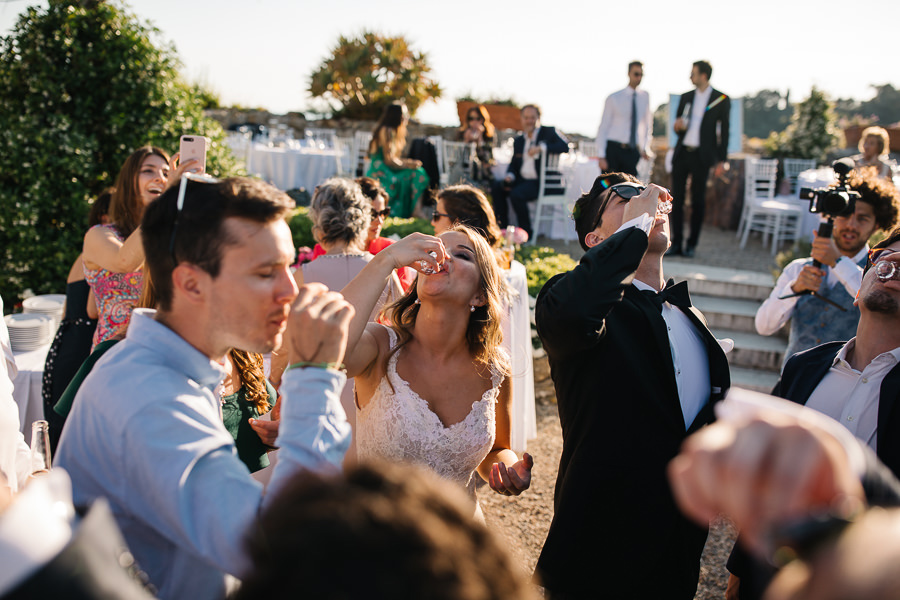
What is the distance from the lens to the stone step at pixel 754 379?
5.91m

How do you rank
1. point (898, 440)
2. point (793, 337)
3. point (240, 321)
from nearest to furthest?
point (240, 321), point (898, 440), point (793, 337)

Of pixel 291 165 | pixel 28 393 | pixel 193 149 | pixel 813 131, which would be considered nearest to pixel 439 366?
pixel 193 149

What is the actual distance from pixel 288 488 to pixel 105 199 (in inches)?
142

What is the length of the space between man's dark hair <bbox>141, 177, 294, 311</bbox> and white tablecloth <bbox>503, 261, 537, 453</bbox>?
2931mm

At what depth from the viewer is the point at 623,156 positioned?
345 inches

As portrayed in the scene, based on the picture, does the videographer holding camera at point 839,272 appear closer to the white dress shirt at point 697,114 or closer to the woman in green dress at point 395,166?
the white dress shirt at point 697,114

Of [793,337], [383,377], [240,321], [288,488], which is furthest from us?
[793,337]

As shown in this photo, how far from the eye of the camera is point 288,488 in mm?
825

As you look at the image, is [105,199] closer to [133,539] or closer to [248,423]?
[248,423]

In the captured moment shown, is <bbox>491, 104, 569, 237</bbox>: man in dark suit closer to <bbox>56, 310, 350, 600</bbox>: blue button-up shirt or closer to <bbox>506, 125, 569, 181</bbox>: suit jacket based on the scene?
<bbox>506, 125, 569, 181</bbox>: suit jacket

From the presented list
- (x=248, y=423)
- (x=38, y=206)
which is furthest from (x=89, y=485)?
(x=38, y=206)

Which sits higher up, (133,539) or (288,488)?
(288,488)

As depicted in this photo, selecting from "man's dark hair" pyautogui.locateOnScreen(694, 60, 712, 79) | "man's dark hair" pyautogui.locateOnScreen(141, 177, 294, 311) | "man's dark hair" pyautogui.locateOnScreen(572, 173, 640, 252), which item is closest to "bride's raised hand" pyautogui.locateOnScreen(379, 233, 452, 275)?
"man's dark hair" pyautogui.locateOnScreen(572, 173, 640, 252)

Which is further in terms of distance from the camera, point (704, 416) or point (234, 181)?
point (704, 416)
